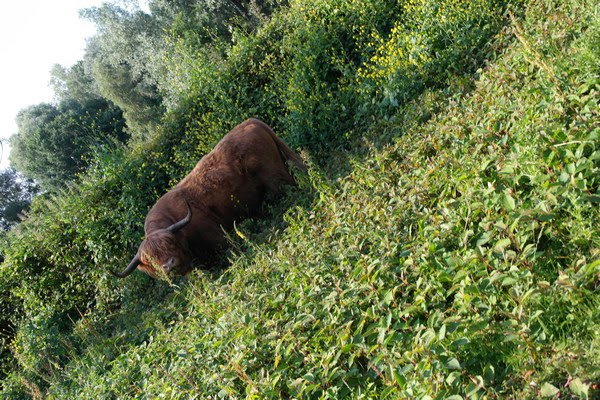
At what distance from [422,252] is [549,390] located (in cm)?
138

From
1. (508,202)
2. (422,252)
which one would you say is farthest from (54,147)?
(508,202)

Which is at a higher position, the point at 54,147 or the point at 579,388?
the point at 54,147

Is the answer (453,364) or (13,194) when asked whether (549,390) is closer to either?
(453,364)

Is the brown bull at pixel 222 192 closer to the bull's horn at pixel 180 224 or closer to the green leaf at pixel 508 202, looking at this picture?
the bull's horn at pixel 180 224

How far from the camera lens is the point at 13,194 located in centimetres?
4822

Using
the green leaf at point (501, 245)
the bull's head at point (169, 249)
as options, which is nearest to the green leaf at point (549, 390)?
the green leaf at point (501, 245)

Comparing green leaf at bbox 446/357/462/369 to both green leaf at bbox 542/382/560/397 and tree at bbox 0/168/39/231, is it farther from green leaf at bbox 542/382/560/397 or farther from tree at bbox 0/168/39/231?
tree at bbox 0/168/39/231

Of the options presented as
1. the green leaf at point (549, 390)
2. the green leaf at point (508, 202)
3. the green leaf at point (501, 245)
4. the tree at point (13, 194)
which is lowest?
the green leaf at point (549, 390)

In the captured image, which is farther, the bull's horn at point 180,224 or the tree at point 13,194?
the tree at point 13,194

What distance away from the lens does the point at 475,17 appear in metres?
7.51

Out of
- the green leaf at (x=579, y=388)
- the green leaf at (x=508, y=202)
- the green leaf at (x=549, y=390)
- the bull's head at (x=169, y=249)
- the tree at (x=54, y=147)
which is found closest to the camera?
the green leaf at (x=579, y=388)

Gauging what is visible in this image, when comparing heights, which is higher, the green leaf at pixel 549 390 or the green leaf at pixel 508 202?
the green leaf at pixel 508 202

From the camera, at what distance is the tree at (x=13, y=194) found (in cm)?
4628

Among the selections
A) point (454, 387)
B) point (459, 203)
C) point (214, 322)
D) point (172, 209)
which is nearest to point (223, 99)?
point (172, 209)
